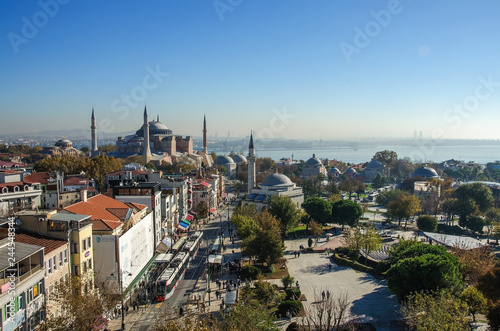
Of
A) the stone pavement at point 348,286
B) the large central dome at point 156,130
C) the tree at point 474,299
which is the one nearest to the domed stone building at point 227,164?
the large central dome at point 156,130

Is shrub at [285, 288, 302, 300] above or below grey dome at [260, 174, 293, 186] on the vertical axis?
below

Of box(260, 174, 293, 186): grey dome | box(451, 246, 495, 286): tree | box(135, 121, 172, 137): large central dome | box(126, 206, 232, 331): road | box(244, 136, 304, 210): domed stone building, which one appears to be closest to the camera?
box(126, 206, 232, 331): road

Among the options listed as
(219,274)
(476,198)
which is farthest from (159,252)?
(476,198)

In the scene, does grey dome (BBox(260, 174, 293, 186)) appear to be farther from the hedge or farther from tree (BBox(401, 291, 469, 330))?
tree (BBox(401, 291, 469, 330))

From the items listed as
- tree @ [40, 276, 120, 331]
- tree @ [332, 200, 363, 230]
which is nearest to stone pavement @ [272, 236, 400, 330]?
tree @ [332, 200, 363, 230]

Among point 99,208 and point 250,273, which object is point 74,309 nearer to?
point 99,208

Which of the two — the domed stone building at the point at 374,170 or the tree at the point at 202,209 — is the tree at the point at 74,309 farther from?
the domed stone building at the point at 374,170

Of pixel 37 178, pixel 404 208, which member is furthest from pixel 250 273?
pixel 404 208
